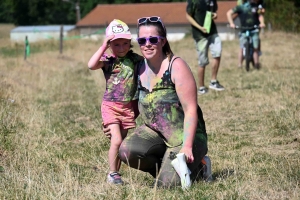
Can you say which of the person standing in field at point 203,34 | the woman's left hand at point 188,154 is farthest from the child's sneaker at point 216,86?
the woman's left hand at point 188,154

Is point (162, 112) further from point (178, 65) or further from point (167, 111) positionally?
point (178, 65)

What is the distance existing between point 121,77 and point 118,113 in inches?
12.0

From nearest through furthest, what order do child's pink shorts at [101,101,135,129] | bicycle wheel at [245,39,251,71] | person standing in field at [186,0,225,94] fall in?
child's pink shorts at [101,101,135,129] → person standing in field at [186,0,225,94] → bicycle wheel at [245,39,251,71]

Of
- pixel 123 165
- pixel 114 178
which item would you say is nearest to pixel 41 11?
pixel 123 165

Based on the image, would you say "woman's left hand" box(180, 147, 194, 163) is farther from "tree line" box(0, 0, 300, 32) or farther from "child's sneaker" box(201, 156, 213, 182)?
"tree line" box(0, 0, 300, 32)

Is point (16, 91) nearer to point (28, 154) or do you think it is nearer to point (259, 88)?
point (259, 88)

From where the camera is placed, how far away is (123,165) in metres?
5.71

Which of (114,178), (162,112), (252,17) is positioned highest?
(162,112)

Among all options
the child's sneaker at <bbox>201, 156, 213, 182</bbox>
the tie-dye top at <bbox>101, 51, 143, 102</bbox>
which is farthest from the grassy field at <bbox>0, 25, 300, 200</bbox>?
the tie-dye top at <bbox>101, 51, 143, 102</bbox>

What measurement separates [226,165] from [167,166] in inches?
36.6

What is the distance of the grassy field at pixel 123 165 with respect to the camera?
438 centimetres

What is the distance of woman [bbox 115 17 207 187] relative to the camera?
4625mm

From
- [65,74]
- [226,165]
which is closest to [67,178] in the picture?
[226,165]

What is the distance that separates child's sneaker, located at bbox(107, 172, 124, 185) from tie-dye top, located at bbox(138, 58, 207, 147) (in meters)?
0.49
